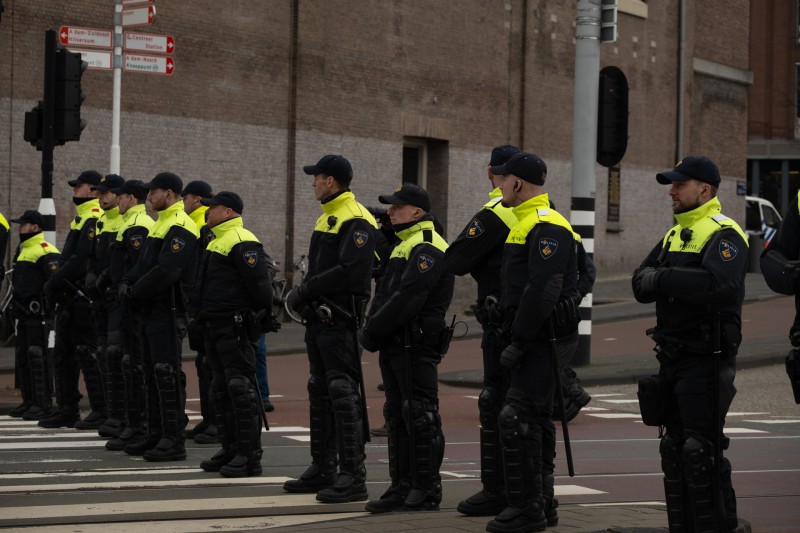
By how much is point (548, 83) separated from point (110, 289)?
22058mm

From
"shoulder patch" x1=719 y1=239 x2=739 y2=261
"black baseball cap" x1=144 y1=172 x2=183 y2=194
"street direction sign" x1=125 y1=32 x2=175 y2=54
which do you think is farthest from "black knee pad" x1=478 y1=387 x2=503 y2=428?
"street direction sign" x1=125 y1=32 x2=175 y2=54

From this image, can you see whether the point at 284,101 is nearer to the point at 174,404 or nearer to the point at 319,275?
the point at 174,404

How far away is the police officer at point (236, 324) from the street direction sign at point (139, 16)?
10154 millimetres

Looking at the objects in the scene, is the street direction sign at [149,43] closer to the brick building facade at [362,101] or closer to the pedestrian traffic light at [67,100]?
the pedestrian traffic light at [67,100]

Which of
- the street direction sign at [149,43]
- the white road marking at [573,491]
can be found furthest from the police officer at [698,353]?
the street direction sign at [149,43]

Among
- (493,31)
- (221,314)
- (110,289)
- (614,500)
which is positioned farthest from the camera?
(493,31)

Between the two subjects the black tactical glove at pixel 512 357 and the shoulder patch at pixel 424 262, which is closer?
the black tactical glove at pixel 512 357

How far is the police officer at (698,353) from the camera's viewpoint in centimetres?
750

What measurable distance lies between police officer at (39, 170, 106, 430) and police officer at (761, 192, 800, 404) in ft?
23.7

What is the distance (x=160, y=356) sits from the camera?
462 inches

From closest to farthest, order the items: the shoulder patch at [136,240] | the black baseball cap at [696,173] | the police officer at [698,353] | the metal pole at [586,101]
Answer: the police officer at [698,353], the black baseball cap at [696,173], the shoulder patch at [136,240], the metal pole at [586,101]

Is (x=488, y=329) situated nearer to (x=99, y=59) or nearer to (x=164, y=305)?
(x=164, y=305)

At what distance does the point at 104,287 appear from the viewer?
1292 cm

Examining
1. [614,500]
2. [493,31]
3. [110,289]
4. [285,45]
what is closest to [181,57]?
[285,45]
